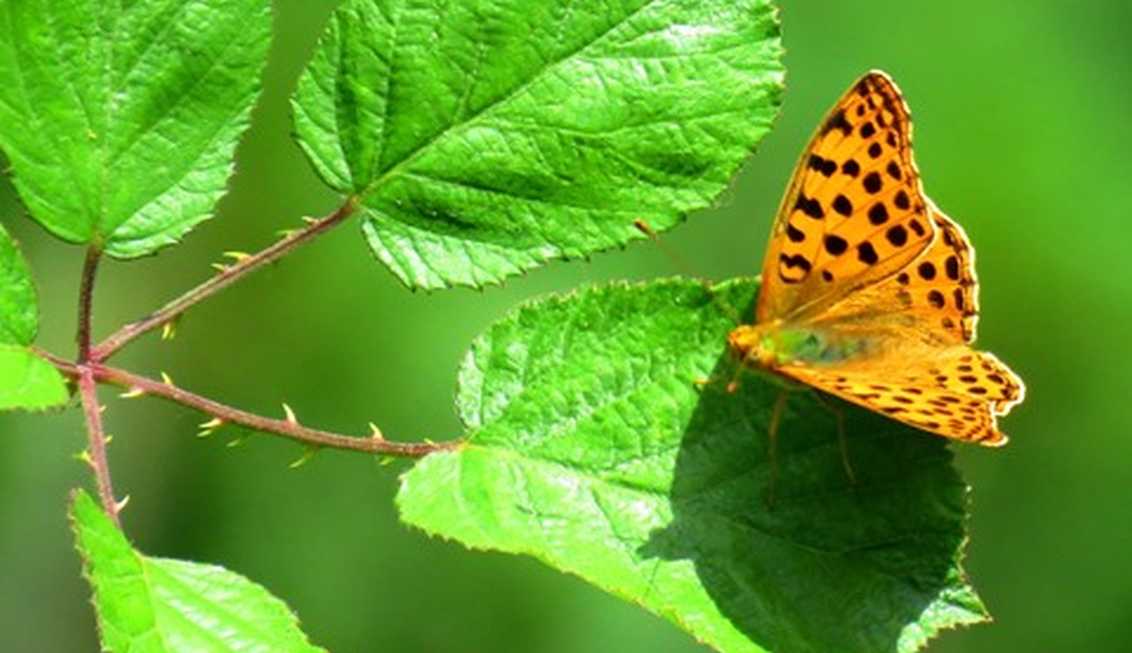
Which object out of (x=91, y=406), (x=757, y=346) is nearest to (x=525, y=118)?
(x=757, y=346)

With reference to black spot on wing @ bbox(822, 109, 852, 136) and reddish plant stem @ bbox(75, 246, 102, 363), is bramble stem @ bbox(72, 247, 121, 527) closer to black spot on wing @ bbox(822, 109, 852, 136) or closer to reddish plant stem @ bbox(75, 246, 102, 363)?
reddish plant stem @ bbox(75, 246, 102, 363)

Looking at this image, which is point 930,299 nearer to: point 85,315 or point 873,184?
point 873,184

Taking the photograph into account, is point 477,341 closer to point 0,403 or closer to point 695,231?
point 0,403

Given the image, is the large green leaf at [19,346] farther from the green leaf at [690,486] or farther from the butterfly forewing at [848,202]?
the butterfly forewing at [848,202]

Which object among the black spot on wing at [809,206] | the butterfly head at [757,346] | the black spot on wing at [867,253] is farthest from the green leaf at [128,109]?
the black spot on wing at [867,253]

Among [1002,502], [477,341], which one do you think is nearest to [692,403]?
[477,341]

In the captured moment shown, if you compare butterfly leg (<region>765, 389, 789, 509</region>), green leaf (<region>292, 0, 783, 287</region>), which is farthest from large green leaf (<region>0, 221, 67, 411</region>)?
butterfly leg (<region>765, 389, 789, 509</region>)
